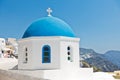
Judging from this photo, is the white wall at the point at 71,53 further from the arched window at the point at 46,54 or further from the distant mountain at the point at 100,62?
the distant mountain at the point at 100,62

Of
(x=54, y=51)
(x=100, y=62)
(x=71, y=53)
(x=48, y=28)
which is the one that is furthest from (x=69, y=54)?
(x=100, y=62)

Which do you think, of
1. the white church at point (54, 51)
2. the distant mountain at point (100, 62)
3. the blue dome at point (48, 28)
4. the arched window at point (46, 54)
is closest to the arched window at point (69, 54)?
the white church at point (54, 51)

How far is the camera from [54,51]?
9758mm

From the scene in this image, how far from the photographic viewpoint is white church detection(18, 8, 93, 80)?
31.8 feet

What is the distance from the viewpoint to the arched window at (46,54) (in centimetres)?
980

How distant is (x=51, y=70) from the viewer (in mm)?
9055

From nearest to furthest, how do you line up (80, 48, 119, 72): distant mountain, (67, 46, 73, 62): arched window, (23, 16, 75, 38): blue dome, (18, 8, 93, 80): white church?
(18, 8, 93, 80): white church
(23, 16, 75, 38): blue dome
(67, 46, 73, 62): arched window
(80, 48, 119, 72): distant mountain

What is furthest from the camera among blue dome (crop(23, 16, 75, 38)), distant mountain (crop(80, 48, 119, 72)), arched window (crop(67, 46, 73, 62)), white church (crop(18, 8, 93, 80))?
distant mountain (crop(80, 48, 119, 72))

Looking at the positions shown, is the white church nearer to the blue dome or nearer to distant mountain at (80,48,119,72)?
the blue dome

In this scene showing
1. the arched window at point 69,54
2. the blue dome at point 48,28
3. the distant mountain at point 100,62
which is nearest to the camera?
the blue dome at point 48,28

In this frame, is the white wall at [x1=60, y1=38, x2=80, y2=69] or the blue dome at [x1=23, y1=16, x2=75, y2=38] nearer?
the white wall at [x1=60, y1=38, x2=80, y2=69]

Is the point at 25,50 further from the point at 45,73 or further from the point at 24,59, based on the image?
the point at 45,73

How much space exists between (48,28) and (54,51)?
105 centimetres

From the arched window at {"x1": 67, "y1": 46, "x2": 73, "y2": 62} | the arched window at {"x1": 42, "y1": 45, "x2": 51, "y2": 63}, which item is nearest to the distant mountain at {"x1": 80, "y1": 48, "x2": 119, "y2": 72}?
the arched window at {"x1": 67, "y1": 46, "x2": 73, "y2": 62}
